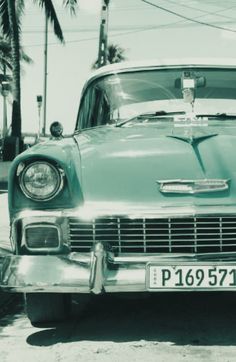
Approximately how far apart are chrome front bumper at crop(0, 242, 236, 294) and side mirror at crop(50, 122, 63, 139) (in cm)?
149

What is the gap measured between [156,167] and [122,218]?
35 centimetres

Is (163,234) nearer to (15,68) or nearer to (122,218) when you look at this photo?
(122,218)

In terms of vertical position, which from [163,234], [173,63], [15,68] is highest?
[15,68]

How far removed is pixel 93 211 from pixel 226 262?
0.74 m

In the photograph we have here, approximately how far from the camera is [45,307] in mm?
4066

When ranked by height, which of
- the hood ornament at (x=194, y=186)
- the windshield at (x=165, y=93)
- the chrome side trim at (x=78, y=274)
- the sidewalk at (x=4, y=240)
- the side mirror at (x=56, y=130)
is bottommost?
the sidewalk at (x=4, y=240)

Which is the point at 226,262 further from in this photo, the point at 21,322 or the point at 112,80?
the point at 112,80

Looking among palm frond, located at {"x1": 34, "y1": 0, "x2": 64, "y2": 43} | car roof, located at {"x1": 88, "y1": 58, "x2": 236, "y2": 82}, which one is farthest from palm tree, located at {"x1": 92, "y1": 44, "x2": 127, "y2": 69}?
car roof, located at {"x1": 88, "y1": 58, "x2": 236, "y2": 82}

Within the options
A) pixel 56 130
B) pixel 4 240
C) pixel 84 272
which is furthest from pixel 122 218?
pixel 4 240

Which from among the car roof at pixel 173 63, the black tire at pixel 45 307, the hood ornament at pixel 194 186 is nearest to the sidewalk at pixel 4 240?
the black tire at pixel 45 307

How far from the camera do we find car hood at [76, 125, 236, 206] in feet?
12.1

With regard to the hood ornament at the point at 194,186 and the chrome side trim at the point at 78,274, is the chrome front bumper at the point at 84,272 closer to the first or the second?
the chrome side trim at the point at 78,274

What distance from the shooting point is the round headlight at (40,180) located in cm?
380

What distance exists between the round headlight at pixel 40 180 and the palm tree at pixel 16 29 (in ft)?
50.2
